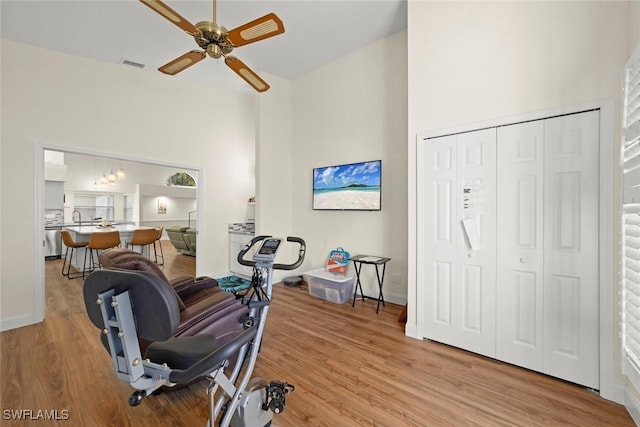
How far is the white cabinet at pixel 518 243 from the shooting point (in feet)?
6.15

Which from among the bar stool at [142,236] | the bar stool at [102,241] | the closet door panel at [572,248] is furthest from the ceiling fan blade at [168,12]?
the bar stool at [142,236]

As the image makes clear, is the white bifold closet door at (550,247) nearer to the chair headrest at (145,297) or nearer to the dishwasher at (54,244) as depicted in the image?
the chair headrest at (145,297)

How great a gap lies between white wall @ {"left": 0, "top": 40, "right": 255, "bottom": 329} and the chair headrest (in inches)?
130

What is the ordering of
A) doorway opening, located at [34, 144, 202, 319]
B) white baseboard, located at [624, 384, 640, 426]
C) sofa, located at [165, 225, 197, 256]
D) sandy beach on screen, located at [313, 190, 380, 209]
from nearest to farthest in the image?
white baseboard, located at [624, 384, 640, 426]
sandy beach on screen, located at [313, 190, 380, 209]
sofa, located at [165, 225, 197, 256]
doorway opening, located at [34, 144, 202, 319]

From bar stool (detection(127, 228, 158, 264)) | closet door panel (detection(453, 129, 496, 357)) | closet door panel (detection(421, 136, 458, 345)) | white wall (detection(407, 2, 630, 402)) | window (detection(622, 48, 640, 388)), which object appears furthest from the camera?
bar stool (detection(127, 228, 158, 264))

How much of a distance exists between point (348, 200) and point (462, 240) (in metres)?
1.85

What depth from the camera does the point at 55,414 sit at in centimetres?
166

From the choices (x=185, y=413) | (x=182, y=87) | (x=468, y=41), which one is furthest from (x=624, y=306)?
(x=182, y=87)

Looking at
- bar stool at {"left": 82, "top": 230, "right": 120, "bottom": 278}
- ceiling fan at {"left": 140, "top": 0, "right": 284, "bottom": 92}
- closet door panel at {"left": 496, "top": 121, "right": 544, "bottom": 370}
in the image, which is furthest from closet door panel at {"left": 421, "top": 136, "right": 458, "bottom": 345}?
bar stool at {"left": 82, "top": 230, "right": 120, "bottom": 278}

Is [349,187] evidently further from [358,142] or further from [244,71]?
[244,71]

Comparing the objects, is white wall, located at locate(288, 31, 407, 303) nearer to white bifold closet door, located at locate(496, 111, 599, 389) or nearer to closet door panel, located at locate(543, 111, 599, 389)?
white bifold closet door, located at locate(496, 111, 599, 389)

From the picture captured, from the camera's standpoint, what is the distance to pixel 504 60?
7.15 ft

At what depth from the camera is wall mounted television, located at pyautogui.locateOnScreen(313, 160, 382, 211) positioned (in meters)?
3.70

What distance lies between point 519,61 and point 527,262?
1601 millimetres
